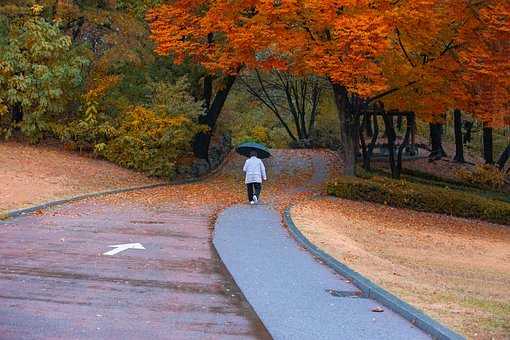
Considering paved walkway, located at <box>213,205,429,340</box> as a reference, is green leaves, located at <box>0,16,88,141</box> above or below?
above

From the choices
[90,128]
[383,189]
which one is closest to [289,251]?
[383,189]

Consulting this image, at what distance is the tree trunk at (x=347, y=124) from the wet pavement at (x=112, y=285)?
472 inches

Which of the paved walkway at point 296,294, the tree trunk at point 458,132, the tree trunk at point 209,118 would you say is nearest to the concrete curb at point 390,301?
the paved walkway at point 296,294

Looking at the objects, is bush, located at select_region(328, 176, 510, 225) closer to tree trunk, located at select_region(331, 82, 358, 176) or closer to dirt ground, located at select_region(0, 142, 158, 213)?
tree trunk, located at select_region(331, 82, 358, 176)

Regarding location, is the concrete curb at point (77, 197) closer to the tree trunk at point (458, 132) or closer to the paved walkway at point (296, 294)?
the paved walkway at point (296, 294)

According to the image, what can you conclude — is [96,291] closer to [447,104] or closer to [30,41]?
[447,104]

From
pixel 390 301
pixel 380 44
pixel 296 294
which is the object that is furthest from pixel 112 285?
pixel 380 44

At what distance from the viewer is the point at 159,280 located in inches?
368

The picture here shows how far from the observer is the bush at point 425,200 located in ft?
78.8

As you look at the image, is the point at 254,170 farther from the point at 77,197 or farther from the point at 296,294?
the point at 296,294

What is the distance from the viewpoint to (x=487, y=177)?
3186 centimetres

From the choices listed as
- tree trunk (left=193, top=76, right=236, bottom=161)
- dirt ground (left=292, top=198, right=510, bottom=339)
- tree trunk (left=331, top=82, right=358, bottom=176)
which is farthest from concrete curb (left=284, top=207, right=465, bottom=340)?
tree trunk (left=193, top=76, right=236, bottom=161)

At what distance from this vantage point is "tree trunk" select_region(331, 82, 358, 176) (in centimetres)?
2567

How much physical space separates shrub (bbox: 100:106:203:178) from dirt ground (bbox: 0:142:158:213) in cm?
54
